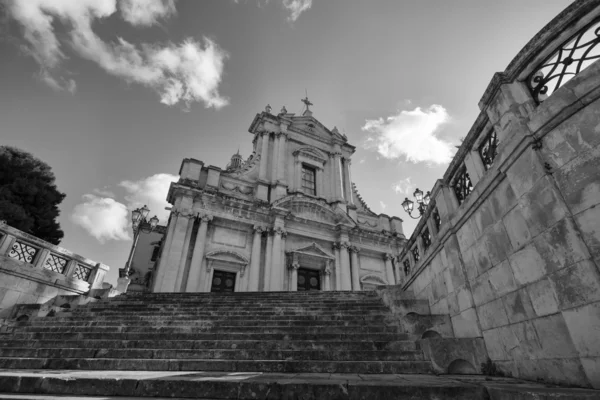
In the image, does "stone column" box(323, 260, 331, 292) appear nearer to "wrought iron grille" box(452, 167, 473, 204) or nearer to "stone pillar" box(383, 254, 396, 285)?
"stone pillar" box(383, 254, 396, 285)

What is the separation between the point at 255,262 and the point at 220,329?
8879 millimetres

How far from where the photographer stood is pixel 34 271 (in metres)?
8.98

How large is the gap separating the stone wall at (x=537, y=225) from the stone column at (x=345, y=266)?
12.4 metres

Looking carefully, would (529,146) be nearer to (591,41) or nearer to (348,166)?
(591,41)

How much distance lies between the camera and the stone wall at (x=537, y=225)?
2426 mm

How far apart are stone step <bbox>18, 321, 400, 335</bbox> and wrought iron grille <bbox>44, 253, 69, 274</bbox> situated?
372 cm

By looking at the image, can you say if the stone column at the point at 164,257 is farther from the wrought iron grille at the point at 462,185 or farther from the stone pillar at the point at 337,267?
the wrought iron grille at the point at 462,185

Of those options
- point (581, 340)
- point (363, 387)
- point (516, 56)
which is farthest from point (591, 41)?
point (363, 387)

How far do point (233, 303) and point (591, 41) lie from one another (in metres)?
8.95

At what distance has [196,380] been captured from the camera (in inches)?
118

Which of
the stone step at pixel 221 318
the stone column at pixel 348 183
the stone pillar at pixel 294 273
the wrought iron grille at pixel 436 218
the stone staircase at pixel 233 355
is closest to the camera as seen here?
the stone staircase at pixel 233 355

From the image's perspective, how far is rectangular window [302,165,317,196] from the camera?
20.0 m

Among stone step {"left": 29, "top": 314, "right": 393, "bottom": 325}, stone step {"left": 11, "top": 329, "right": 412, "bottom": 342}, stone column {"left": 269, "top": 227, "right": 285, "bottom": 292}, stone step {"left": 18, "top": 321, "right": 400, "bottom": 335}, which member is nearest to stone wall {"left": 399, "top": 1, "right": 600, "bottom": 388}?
stone step {"left": 11, "top": 329, "right": 412, "bottom": 342}

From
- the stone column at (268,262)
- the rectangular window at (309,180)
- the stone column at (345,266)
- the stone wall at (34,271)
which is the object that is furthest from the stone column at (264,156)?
the stone wall at (34,271)
